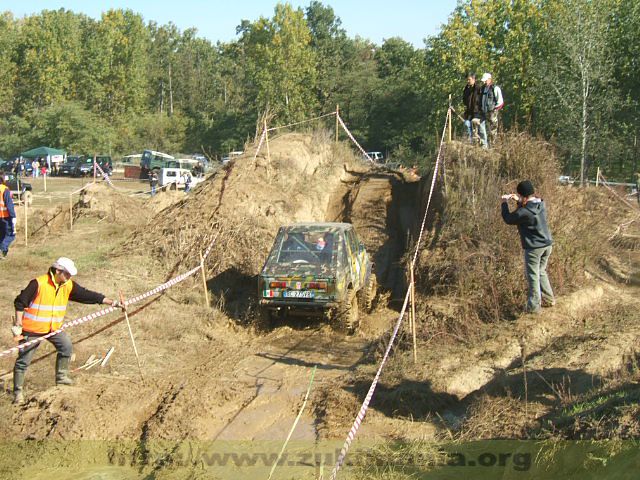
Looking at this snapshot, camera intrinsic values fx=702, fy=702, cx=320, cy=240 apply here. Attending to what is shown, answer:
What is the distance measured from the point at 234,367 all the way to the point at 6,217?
7.63 metres

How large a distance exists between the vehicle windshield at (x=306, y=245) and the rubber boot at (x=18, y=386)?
5.07m

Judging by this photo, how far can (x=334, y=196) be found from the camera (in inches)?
812

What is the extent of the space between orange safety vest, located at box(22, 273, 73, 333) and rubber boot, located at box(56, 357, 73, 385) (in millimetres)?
524

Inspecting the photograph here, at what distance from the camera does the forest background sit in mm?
34000

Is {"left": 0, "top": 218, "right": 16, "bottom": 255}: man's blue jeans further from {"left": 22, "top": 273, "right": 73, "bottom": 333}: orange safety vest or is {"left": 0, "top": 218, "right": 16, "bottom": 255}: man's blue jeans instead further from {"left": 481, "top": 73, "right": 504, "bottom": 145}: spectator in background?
{"left": 481, "top": 73, "right": 504, "bottom": 145}: spectator in background

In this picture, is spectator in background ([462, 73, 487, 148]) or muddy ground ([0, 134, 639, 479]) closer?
muddy ground ([0, 134, 639, 479])

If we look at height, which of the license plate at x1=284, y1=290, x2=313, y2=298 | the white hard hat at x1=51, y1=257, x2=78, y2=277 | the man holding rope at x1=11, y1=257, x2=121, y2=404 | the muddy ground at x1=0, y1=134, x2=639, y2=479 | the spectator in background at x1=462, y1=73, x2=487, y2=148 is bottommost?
the muddy ground at x1=0, y1=134, x2=639, y2=479

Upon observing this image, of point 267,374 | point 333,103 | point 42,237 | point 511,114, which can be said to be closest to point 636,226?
point 267,374

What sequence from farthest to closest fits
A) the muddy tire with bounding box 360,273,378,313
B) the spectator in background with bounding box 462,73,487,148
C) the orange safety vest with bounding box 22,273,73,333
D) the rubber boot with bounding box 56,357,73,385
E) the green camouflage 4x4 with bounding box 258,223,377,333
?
the spectator in background with bounding box 462,73,487,148 < the muddy tire with bounding box 360,273,378,313 < the green camouflage 4x4 with bounding box 258,223,377,333 < the rubber boot with bounding box 56,357,73,385 < the orange safety vest with bounding box 22,273,73,333

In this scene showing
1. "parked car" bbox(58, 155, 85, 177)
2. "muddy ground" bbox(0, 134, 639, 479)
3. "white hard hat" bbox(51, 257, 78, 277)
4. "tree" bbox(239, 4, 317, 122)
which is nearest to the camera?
"muddy ground" bbox(0, 134, 639, 479)

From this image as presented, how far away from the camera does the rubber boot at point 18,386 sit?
8.25 meters

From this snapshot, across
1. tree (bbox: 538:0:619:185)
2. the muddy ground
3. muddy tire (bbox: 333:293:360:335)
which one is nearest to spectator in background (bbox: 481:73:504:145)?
the muddy ground

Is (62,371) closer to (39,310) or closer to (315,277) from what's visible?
(39,310)

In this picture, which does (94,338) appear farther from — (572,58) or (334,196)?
(572,58)
